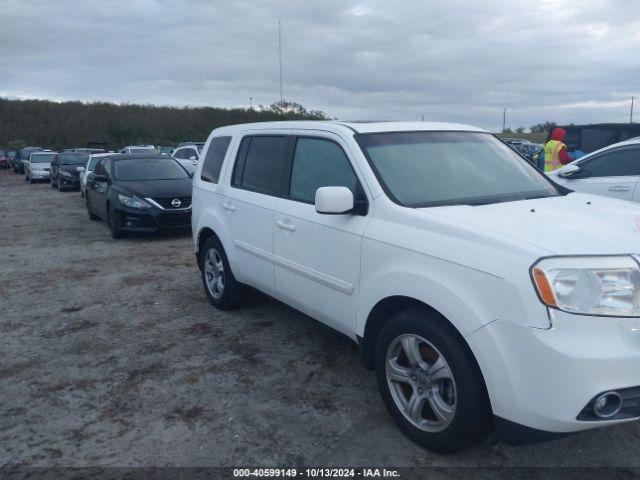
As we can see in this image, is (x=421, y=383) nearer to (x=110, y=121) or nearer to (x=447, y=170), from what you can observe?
(x=447, y=170)

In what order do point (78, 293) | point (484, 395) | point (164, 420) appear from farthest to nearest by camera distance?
point (78, 293)
point (164, 420)
point (484, 395)

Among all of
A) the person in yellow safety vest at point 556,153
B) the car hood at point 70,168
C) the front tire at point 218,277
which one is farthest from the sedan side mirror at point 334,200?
the car hood at point 70,168

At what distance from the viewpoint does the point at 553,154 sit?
36.9 feet

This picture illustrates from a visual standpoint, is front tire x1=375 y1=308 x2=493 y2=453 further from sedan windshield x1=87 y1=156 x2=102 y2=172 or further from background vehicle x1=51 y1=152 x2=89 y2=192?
background vehicle x1=51 y1=152 x2=89 y2=192

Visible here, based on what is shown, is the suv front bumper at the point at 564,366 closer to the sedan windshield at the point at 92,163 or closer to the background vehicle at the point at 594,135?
the background vehicle at the point at 594,135

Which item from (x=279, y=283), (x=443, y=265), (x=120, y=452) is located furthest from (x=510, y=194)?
(x=120, y=452)

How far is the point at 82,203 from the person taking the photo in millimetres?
17766

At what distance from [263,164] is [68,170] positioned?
769 inches

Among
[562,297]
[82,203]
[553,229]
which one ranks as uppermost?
[553,229]

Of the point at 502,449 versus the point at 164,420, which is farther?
the point at 164,420

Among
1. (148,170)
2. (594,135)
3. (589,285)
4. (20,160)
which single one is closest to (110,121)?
(20,160)

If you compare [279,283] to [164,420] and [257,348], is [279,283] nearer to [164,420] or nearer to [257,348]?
[257,348]

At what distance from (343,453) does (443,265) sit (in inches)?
48.6

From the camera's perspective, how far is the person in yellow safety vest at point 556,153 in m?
11.1
